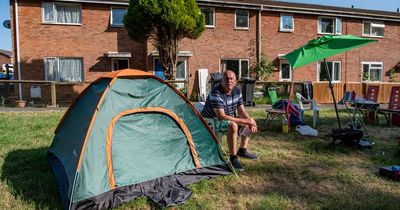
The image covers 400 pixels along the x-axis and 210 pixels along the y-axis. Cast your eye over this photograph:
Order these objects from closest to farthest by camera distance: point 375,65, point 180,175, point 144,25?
point 180,175 < point 144,25 < point 375,65

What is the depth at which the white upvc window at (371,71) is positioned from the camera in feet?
63.5

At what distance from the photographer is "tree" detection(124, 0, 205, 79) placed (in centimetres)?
1178

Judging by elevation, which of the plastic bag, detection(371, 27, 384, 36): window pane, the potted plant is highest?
detection(371, 27, 384, 36): window pane

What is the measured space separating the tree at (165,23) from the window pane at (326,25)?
9251mm

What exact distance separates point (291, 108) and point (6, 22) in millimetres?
15450

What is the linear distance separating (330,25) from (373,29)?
10.8 feet

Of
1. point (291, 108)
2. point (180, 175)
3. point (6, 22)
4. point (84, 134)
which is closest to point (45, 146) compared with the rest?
point (84, 134)

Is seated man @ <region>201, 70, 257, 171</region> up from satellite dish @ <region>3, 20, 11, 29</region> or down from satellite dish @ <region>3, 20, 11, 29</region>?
down

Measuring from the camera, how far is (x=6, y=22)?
53.1 feet

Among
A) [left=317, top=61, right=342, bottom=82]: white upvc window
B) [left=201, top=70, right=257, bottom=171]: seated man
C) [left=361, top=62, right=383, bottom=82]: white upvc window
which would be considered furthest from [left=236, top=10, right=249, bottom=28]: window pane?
[left=201, top=70, right=257, bottom=171]: seated man

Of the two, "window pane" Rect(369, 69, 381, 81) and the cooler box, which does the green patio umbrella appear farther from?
"window pane" Rect(369, 69, 381, 81)

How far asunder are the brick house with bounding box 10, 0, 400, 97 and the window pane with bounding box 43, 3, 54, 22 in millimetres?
42

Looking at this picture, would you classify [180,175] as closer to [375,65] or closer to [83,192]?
[83,192]

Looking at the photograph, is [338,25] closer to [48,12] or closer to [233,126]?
[48,12]
